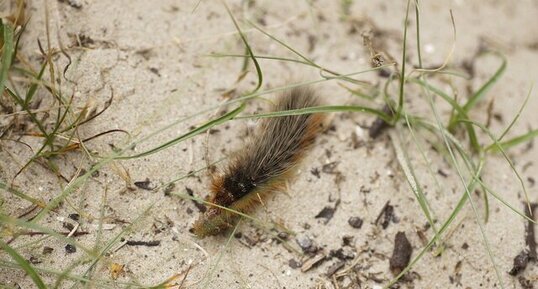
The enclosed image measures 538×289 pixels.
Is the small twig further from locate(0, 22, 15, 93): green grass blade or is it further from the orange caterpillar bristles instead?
locate(0, 22, 15, 93): green grass blade

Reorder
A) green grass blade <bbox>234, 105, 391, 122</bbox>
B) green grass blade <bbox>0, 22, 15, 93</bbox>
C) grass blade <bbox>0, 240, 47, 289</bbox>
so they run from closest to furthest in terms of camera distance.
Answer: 1. grass blade <bbox>0, 240, 47, 289</bbox>
2. green grass blade <bbox>0, 22, 15, 93</bbox>
3. green grass blade <bbox>234, 105, 391, 122</bbox>

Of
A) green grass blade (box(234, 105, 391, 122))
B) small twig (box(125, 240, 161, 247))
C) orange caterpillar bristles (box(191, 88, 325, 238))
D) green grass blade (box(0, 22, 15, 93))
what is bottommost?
small twig (box(125, 240, 161, 247))

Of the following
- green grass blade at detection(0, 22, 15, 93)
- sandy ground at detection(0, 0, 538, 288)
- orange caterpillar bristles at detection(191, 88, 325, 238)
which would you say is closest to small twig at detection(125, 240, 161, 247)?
sandy ground at detection(0, 0, 538, 288)

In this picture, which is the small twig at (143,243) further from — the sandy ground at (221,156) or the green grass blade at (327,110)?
the green grass blade at (327,110)

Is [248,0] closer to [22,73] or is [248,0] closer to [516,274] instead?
[22,73]

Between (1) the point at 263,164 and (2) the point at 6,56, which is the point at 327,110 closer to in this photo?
(1) the point at 263,164

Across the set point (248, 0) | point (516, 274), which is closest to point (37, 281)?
point (248, 0)

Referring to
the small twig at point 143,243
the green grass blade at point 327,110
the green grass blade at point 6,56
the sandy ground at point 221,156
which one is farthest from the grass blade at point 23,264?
the green grass blade at point 327,110

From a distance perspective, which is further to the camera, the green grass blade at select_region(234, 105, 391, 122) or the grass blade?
the green grass blade at select_region(234, 105, 391, 122)
